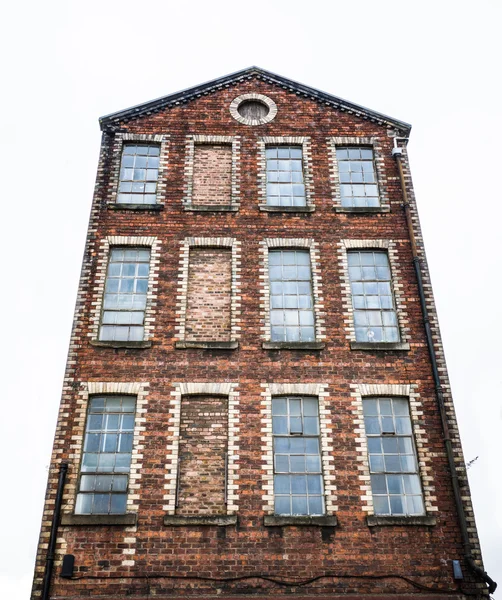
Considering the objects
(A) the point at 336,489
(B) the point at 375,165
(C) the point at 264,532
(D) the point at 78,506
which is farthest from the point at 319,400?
(B) the point at 375,165

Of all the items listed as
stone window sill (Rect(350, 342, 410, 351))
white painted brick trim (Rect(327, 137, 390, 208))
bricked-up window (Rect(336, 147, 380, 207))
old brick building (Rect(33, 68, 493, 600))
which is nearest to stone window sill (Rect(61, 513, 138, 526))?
old brick building (Rect(33, 68, 493, 600))

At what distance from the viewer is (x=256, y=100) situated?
637 inches

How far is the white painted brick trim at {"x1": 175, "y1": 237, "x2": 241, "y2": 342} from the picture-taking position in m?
12.9

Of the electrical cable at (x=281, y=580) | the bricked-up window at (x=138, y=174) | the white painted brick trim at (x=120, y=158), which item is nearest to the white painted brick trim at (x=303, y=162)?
the white painted brick trim at (x=120, y=158)

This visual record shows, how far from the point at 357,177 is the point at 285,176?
1795 millimetres

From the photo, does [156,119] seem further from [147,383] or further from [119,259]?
[147,383]

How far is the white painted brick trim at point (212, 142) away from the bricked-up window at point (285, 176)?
0.78 meters

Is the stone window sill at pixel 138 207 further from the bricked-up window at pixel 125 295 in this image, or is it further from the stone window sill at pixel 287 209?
the stone window sill at pixel 287 209

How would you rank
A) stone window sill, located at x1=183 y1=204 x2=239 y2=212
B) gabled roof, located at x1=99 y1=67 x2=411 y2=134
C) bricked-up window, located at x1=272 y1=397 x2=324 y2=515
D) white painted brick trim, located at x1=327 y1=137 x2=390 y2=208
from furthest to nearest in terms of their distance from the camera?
1. gabled roof, located at x1=99 y1=67 x2=411 y2=134
2. white painted brick trim, located at x1=327 y1=137 x2=390 y2=208
3. stone window sill, located at x1=183 y1=204 x2=239 y2=212
4. bricked-up window, located at x1=272 y1=397 x2=324 y2=515

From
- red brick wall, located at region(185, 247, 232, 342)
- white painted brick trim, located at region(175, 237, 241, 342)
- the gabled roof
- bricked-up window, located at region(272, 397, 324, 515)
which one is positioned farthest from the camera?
the gabled roof

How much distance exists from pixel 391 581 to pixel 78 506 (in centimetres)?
575

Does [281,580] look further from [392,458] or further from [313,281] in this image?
[313,281]

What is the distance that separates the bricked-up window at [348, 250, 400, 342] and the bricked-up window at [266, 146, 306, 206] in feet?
6.79

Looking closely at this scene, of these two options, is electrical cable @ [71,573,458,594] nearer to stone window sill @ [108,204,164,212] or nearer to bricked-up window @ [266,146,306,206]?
stone window sill @ [108,204,164,212]
